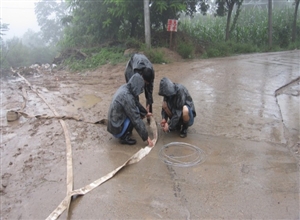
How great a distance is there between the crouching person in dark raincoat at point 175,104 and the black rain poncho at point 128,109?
13.7 inches

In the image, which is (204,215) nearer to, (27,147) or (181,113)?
(181,113)

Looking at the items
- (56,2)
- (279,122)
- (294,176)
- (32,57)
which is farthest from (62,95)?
(56,2)

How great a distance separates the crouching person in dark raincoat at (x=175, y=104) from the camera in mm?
3795

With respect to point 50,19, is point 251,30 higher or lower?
lower

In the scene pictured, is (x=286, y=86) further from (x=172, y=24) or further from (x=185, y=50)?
(x=172, y=24)

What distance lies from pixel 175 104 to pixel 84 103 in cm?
296

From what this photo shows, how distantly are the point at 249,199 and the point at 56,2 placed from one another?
32.9 meters

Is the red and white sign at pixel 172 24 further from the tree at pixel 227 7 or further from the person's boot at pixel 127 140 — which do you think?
the person's boot at pixel 127 140

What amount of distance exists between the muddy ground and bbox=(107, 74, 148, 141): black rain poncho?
1.18 ft

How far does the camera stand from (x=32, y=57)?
1903 cm

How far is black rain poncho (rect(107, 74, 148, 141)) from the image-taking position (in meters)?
3.70

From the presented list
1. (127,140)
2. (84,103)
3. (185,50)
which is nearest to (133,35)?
(185,50)

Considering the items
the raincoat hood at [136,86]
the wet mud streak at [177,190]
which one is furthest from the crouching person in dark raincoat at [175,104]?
the wet mud streak at [177,190]

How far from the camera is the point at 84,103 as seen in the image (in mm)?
6250
